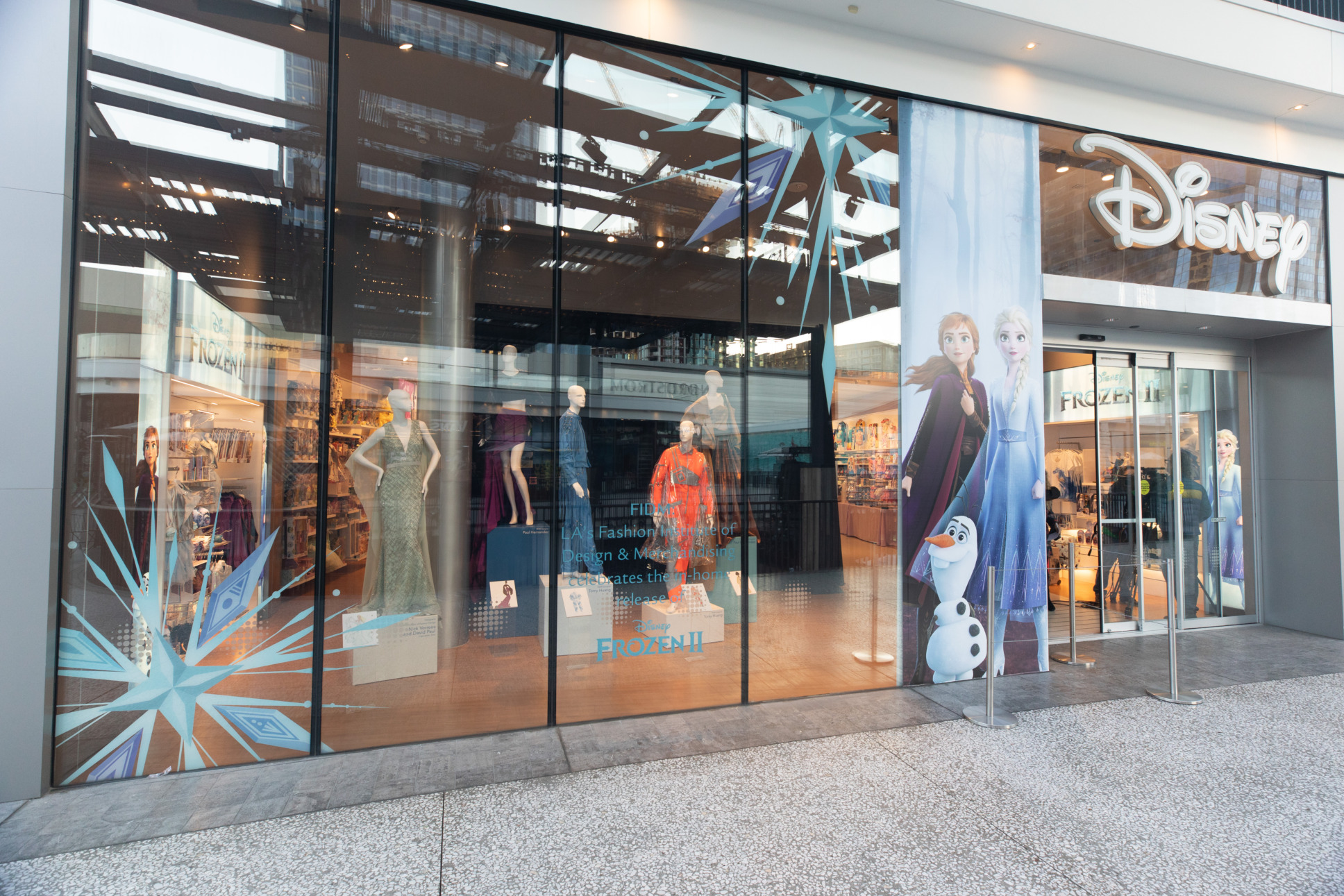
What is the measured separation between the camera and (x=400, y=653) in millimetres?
3861

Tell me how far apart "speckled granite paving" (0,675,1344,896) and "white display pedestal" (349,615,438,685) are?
2.95 feet

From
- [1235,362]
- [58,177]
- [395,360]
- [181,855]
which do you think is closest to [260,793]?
[181,855]

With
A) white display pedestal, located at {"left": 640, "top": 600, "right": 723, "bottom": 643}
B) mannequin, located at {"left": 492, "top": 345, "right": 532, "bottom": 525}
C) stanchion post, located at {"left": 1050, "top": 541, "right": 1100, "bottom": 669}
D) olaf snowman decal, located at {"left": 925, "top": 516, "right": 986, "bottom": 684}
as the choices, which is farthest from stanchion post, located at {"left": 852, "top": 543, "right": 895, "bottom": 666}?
mannequin, located at {"left": 492, "top": 345, "right": 532, "bottom": 525}

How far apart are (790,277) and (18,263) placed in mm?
4260

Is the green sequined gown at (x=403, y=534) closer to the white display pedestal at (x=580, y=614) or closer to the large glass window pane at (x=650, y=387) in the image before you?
the white display pedestal at (x=580, y=614)

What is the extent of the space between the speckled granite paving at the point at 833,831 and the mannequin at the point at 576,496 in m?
1.27

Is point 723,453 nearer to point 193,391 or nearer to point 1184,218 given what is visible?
point 193,391

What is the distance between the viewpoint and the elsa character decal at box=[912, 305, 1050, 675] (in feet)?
16.0

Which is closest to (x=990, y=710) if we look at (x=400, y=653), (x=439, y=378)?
(x=400, y=653)

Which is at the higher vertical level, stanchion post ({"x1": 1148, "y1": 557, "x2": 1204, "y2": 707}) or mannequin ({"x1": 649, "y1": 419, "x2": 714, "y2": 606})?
mannequin ({"x1": 649, "y1": 419, "x2": 714, "y2": 606})

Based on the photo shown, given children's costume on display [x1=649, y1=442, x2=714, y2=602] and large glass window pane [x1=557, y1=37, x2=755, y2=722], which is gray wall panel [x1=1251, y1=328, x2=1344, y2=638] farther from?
children's costume on display [x1=649, y1=442, x2=714, y2=602]

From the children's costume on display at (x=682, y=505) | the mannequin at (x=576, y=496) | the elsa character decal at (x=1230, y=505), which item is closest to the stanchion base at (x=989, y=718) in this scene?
the children's costume on display at (x=682, y=505)

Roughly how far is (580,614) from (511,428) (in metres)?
1.27

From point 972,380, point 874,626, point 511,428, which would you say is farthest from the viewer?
point 972,380
